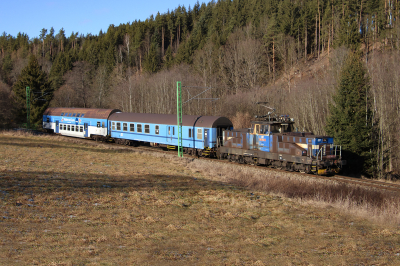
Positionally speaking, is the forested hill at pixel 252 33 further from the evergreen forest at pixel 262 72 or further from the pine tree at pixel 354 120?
the pine tree at pixel 354 120

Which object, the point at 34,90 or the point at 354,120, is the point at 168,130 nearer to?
the point at 354,120

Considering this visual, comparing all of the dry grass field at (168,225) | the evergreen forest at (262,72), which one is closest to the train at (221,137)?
the evergreen forest at (262,72)

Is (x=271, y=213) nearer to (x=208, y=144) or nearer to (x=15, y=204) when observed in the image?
(x=15, y=204)

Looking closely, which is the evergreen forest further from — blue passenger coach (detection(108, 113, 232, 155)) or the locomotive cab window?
the locomotive cab window

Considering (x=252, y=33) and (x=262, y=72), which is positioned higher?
(x=252, y=33)

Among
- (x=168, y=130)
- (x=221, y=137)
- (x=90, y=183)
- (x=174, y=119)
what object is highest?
(x=174, y=119)

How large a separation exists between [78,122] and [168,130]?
16327mm

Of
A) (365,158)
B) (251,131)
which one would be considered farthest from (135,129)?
(365,158)

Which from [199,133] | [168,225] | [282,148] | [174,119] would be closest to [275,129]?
[282,148]

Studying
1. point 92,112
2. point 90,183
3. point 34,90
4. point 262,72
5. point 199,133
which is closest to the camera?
point 90,183

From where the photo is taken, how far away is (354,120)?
90.1 feet

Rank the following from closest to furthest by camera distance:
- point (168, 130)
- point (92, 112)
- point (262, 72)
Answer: point (168, 130) → point (92, 112) → point (262, 72)

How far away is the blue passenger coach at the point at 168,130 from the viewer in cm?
2747

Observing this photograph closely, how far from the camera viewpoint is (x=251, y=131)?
23.8 m
